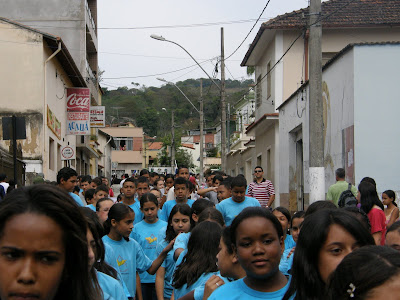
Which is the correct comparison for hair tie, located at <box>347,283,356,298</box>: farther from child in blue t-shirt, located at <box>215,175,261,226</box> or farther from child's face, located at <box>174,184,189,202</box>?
child's face, located at <box>174,184,189,202</box>

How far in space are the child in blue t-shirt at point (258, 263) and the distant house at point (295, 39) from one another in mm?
20319

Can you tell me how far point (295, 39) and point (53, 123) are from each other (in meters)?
10.0

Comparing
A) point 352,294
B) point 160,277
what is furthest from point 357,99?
point 352,294

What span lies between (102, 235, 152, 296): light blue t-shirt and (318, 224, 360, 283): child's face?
359 cm

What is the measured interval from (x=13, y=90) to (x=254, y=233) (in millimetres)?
21584

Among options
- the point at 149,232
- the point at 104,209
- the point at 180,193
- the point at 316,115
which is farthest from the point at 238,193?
the point at 316,115

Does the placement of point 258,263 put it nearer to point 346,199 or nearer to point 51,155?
point 346,199

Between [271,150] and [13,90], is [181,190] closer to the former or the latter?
[13,90]

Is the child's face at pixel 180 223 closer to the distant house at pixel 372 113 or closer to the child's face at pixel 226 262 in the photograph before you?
the child's face at pixel 226 262

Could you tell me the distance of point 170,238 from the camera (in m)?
7.84

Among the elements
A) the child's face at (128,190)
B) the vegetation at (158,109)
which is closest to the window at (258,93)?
the child's face at (128,190)

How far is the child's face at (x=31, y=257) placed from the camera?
228 cm

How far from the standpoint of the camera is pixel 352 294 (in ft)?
7.88

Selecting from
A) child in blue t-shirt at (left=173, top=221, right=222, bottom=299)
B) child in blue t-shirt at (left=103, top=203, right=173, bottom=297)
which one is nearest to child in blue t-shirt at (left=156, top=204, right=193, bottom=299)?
child in blue t-shirt at (left=103, top=203, right=173, bottom=297)
